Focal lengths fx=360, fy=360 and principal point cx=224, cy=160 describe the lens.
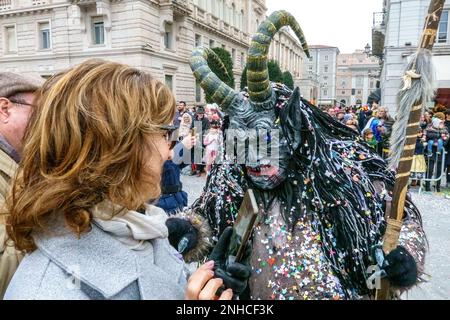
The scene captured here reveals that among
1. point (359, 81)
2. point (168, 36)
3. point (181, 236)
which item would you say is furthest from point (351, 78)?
point (181, 236)

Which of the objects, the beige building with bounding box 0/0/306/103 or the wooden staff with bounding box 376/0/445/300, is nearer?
the wooden staff with bounding box 376/0/445/300

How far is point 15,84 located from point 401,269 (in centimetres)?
178

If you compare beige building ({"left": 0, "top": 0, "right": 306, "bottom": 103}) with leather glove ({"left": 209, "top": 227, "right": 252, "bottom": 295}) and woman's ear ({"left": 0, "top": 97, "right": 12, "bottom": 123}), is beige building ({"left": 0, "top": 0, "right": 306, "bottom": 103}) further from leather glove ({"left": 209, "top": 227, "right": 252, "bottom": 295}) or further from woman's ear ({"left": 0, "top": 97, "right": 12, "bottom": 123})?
leather glove ({"left": 209, "top": 227, "right": 252, "bottom": 295})

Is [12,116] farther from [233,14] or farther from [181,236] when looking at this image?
[233,14]

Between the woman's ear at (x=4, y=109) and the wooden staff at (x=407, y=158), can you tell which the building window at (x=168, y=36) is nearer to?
the woman's ear at (x=4, y=109)

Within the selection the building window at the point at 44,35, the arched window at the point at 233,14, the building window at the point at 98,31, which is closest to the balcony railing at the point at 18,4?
the building window at the point at 44,35

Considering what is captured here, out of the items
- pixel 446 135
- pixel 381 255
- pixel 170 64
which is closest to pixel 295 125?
pixel 381 255

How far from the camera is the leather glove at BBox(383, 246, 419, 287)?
1342 millimetres

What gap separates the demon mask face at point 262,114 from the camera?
162cm

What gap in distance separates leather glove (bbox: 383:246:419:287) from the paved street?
81cm

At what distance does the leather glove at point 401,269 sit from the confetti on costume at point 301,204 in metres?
0.21

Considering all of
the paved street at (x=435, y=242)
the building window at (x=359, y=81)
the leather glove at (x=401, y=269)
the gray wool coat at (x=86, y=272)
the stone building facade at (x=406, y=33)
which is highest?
the building window at (x=359, y=81)

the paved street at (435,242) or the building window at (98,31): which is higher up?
the building window at (98,31)

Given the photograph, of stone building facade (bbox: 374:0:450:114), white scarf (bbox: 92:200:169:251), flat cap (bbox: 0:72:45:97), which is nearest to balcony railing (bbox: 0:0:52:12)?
stone building facade (bbox: 374:0:450:114)
